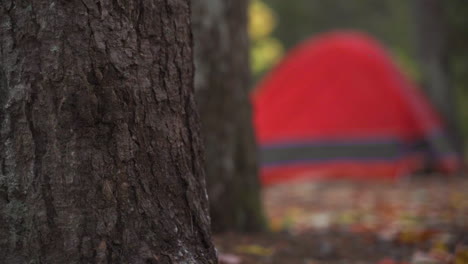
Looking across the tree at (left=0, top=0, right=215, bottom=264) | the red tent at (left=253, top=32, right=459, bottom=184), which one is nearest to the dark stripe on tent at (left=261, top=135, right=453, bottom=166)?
the red tent at (left=253, top=32, right=459, bottom=184)

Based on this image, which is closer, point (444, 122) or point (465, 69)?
point (444, 122)

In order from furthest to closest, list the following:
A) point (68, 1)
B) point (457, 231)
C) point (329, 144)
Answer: point (329, 144) → point (457, 231) → point (68, 1)

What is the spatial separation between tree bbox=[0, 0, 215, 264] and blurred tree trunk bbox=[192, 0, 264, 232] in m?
1.49

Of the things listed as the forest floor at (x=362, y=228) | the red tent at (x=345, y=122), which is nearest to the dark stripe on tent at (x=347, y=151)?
the red tent at (x=345, y=122)

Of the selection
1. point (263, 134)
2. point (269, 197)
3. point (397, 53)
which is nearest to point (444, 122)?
point (263, 134)

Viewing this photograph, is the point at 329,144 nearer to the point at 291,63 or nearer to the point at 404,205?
the point at 291,63

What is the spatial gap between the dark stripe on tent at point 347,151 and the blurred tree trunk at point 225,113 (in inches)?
171

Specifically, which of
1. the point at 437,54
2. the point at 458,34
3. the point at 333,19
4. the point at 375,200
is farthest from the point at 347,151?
the point at 333,19

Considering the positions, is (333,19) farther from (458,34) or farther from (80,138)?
(80,138)

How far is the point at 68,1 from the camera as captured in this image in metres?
1.60

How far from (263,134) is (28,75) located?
21.0ft

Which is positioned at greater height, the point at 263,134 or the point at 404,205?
the point at 263,134

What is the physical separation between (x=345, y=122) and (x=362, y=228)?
399 cm

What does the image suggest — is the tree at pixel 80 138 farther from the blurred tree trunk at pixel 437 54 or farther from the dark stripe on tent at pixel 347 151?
the blurred tree trunk at pixel 437 54
